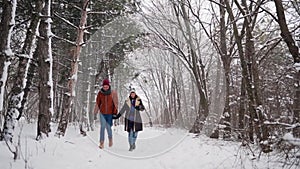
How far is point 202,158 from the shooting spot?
7.43 m

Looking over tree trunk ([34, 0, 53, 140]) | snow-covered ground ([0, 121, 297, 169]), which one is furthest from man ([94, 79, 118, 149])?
tree trunk ([34, 0, 53, 140])

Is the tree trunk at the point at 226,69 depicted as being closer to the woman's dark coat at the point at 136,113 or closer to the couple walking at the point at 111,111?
the woman's dark coat at the point at 136,113

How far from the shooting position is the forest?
18.1 ft

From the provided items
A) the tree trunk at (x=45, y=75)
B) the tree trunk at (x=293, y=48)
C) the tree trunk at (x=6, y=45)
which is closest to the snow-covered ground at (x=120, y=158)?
the tree trunk at (x=6, y=45)

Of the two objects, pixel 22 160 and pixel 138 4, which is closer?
pixel 22 160

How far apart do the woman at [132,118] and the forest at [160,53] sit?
1.95m

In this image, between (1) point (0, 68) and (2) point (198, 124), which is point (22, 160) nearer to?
(1) point (0, 68)

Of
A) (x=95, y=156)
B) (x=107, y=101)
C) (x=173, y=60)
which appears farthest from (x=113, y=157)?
(x=173, y=60)

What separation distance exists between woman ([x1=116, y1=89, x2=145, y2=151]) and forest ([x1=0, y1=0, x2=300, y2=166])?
195cm

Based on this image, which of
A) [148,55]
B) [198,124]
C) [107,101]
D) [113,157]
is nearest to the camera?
[113,157]

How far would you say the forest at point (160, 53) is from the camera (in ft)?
18.1

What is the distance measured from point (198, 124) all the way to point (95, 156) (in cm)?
741

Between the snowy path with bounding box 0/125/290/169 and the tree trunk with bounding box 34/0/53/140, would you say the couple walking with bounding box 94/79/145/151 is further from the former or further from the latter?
the tree trunk with bounding box 34/0/53/140

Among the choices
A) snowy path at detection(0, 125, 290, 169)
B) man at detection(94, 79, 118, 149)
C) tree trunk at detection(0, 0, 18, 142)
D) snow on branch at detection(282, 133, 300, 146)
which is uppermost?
tree trunk at detection(0, 0, 18, 142)
